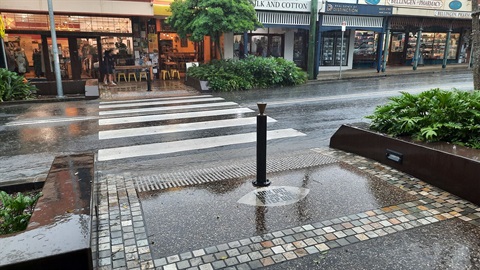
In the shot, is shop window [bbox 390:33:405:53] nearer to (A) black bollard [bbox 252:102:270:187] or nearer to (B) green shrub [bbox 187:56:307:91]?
(B) green shrub [bbox 187:56:307:91]

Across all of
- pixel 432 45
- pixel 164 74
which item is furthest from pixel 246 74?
pixel 432 45

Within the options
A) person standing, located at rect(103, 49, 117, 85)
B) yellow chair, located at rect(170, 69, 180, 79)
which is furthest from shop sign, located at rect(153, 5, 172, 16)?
yellow chair, located at rect(170, 69, 180, 79)

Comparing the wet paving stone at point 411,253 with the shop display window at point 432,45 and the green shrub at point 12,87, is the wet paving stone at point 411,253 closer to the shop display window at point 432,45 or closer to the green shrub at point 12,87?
the green shrub at point 12,87

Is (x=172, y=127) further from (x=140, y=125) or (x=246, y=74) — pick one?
(x=246, y=74)

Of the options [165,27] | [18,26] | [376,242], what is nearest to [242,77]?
[165,27]

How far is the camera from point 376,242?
3.69 metres

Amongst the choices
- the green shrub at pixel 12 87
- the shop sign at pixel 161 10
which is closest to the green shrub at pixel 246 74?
the shop sign at pixel 161 10

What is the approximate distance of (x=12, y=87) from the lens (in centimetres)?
1322

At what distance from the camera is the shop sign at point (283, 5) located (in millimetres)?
19269

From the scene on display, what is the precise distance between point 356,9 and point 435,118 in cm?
1825

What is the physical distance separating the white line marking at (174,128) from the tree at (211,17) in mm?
6697

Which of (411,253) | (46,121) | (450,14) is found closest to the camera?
(411,253)

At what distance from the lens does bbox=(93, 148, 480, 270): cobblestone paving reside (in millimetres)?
3355

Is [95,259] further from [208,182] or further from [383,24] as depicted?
[383,24]
